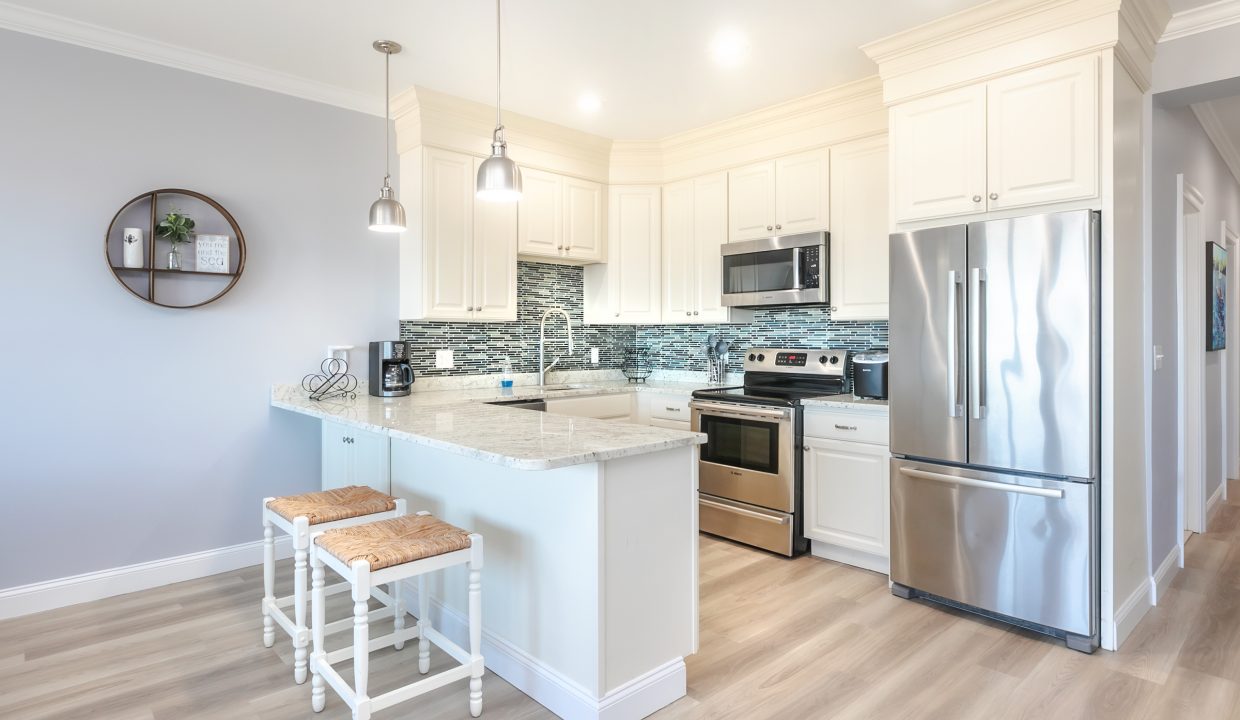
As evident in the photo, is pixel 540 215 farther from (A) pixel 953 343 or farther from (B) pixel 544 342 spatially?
(A) pixel 953 343

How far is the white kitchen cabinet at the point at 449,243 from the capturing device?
3734mm

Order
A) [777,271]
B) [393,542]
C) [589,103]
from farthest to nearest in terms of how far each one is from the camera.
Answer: [777,271]
[589,103]
[393,542]

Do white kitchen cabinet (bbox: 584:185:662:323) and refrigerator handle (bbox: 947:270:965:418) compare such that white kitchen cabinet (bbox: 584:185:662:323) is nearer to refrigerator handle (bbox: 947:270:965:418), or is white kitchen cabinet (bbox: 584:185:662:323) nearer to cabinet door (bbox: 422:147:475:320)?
cabinet door (bbox: 422:147:475:320)

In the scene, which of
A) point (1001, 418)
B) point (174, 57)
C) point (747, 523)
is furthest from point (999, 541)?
point (174, 57)

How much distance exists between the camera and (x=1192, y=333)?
384 cm

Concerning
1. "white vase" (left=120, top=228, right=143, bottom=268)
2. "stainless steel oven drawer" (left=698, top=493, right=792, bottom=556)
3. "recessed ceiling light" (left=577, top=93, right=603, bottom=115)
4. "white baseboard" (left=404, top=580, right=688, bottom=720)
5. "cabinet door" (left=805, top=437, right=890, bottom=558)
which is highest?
"recessed ceiling light" (left=577, top=93, right=603, bottom=115)

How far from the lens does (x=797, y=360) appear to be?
13.2 ft

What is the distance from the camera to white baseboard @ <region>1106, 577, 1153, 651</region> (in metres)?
2.51

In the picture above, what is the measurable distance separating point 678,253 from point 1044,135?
2.30 m

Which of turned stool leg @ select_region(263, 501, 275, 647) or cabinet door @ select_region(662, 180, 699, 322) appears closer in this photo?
turned stool leg @ select_region(263, 501, 275, 647)

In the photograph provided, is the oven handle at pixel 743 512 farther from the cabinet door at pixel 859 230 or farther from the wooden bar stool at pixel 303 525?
the wooden bar stool at pixel 303 525

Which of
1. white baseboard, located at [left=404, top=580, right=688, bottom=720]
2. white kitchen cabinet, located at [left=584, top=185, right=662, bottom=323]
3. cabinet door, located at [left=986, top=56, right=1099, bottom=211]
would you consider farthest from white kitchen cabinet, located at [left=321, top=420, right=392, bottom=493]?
cabinet door, located at [left=986, top=56, right=1099, bottom=211]

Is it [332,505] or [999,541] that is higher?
[332,505]

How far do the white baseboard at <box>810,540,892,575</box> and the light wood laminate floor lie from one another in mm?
210
